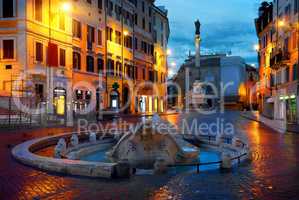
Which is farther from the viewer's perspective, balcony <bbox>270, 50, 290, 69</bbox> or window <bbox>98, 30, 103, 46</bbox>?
window <bbox>98, 30, 103, 46</bbox>

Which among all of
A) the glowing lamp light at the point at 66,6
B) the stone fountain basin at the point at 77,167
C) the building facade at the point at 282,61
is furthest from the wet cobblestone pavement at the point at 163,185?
the glowing lamp light at the point at 66,6

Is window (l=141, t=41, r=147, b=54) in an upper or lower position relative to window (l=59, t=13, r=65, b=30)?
upper

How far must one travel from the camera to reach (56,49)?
1300 inches

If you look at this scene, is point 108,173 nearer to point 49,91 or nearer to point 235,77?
point 49,91

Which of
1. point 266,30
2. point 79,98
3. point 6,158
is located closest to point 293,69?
point 266,30

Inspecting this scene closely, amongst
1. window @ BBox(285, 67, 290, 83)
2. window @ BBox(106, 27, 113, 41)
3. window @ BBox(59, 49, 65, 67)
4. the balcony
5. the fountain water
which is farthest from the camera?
window @ BBox(106, 27, 113, 41)

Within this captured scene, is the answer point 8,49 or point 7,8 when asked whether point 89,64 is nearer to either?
point 8,49

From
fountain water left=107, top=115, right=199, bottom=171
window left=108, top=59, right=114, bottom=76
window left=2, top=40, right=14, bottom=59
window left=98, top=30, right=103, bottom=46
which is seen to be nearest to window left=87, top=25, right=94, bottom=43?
window left=98, top=30, right=103, bottom=46

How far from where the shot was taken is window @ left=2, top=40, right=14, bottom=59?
2956 cm

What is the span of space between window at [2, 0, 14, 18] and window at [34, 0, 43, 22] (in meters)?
1.83

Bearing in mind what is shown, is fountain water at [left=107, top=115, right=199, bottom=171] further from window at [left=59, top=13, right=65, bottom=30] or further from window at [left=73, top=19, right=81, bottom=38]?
window at [left=73, top=19, right=81, bottom=38]

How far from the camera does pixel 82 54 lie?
1526 inches

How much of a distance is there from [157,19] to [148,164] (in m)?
53.3

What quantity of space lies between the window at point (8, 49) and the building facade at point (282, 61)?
70.1 ft
